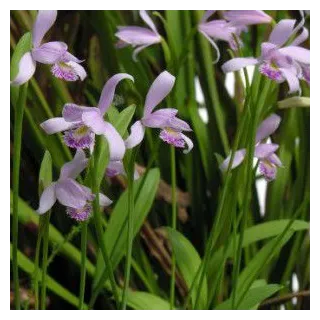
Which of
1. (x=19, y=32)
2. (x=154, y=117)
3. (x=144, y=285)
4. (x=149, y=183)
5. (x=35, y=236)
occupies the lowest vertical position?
(x=144, y=285)

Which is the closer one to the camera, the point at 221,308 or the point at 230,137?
the point at 221,308

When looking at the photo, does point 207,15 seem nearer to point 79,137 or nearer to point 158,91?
point 158,91

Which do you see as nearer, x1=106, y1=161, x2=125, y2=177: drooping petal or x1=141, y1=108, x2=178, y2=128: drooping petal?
x1=141, y1=108, x2=178, y2=128: drooping petal

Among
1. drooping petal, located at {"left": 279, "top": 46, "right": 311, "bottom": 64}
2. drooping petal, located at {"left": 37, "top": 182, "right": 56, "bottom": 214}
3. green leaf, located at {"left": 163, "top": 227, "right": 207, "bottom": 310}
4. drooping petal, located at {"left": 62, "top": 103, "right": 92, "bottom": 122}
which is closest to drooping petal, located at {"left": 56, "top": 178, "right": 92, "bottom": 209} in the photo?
drooping petal, located at {"left": 37, "top": 182, "right": 56, "bottom": 214}

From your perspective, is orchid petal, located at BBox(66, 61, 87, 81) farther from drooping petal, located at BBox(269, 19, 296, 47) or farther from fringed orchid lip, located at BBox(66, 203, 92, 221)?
drooping petal, located at BBox(269, 19, 296, 47)

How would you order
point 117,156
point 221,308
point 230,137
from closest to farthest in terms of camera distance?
1. point 117,156
2. point 221,308
3. point 230,137
